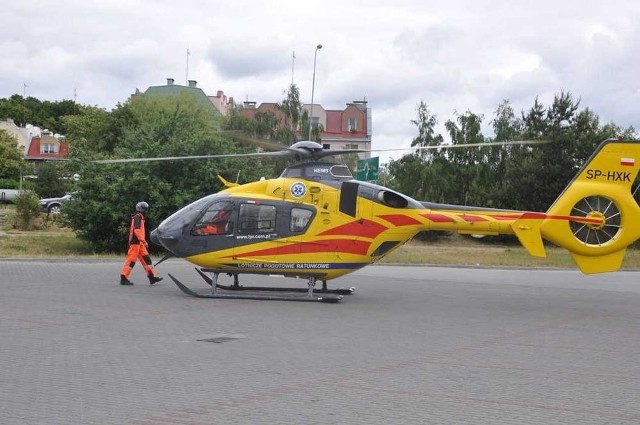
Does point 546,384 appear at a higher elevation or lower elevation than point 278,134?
lower

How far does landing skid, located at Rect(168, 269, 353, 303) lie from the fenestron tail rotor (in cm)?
540

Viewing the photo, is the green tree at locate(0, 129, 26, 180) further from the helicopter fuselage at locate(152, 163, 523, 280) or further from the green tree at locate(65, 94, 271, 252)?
the helicopter fuselage at locate(152, 163, 523, 280)

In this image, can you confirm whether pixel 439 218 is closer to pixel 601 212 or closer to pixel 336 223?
pixel 336 223

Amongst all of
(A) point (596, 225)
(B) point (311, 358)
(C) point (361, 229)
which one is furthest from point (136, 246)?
(A) point (596, 225)

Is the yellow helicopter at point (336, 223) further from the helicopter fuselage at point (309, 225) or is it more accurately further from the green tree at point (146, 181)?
the green tree at point (146, 181)

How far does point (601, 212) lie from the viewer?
1620 centimetres

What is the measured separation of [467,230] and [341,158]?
4783 centimetres

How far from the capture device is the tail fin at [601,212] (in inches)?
632

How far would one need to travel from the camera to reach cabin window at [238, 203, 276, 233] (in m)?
17.2

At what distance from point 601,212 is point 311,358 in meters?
8.74

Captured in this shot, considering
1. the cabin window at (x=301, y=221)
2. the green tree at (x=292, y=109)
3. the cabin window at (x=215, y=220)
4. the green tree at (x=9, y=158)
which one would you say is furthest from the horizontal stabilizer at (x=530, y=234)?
the green tree at (x=9, y=158)

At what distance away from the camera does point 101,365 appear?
30.8 feet

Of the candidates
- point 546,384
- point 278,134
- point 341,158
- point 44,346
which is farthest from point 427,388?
point 341,158

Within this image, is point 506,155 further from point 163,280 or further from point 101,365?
point 101,365
